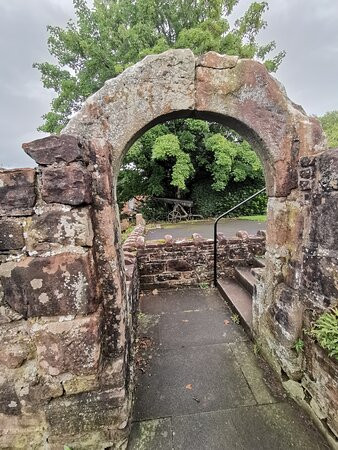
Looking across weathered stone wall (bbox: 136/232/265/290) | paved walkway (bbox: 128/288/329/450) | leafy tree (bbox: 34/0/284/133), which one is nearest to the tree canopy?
leafy tree (bbox: 34/0/284/133)

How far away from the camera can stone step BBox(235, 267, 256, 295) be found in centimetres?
356

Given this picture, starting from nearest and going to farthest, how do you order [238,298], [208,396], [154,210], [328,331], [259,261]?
[328,331] → [208,396] → [238,298] → [259,261] → [154,210]

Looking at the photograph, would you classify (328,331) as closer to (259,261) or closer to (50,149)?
(50,149)

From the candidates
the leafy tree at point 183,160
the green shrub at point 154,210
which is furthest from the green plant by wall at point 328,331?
the green shrub at point 154,210

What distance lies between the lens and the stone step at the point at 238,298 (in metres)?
2.95

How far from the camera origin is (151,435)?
1734 mm

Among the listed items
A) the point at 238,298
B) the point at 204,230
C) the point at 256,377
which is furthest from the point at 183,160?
the point at 256,377

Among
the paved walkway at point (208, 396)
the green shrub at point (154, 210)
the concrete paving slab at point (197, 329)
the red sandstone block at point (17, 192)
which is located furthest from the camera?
the green shrub at point (154, 210)

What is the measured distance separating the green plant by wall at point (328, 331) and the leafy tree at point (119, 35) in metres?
11.3

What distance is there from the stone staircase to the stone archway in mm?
807

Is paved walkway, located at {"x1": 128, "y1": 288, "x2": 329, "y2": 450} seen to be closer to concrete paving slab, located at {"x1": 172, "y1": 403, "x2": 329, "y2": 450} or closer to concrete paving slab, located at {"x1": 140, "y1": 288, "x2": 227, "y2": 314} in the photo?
concrete paving slab, located at {"x1": 172, "y1": 403, "x2": 329, "y2": 450}

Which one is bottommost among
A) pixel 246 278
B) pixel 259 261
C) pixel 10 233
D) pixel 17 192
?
pixel 246 278

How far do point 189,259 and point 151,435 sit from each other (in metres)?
2.67

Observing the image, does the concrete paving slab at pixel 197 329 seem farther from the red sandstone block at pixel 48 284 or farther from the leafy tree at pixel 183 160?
the leafy tree at pixel 183 160
